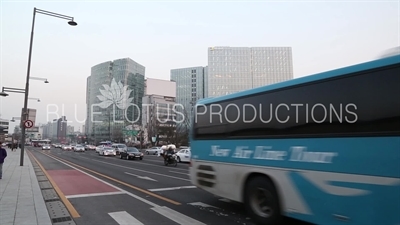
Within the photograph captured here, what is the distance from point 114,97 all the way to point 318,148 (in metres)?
94.1

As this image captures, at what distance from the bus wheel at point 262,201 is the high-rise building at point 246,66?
88.0 m

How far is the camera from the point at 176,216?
702cm

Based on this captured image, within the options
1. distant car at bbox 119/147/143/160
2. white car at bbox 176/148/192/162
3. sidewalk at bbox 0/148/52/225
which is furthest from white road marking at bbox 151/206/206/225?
distant car at bbox 119/147/143/160

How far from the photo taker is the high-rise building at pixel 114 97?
314 ft

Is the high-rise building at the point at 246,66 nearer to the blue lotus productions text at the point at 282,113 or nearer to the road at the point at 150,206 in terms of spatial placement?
the road at the point at 150,206

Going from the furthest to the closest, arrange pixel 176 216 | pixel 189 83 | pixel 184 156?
1. pixel 189 83
2. pixel 184 156
3. pixel 176 216

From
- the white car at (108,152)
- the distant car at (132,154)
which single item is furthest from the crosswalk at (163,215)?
the white car at (108,152)

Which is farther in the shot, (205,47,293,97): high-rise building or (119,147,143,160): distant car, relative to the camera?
(205,47,293,97): high-rise building

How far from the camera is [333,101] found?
5133mm

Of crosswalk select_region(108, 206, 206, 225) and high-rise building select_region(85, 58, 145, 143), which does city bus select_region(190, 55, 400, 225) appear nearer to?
crosswalk select_region(108, 206, 206, 225)

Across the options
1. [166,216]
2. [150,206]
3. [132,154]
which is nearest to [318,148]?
[166,216]

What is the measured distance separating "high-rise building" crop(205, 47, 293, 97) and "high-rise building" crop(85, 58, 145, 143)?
2846cm

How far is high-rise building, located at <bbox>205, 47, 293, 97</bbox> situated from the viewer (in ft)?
314

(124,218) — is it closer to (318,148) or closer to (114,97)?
(318,148)
